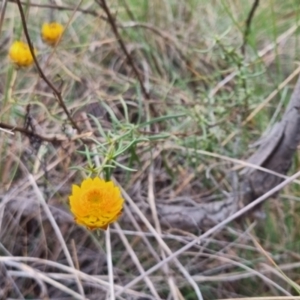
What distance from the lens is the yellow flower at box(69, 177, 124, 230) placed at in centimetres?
65

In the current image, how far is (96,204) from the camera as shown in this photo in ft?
2.14

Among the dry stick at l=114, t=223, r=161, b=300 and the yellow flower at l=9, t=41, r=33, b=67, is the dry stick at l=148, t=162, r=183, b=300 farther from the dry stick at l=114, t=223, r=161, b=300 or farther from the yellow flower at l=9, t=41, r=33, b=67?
the yellow flower at l=9, t=41, r=33, b=67

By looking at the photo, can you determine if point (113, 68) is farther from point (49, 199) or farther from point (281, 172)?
point (281, 172)

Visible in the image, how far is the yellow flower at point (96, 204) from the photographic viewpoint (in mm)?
649

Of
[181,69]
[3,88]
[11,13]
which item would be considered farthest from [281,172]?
[11,13]

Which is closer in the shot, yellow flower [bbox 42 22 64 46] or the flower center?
the flower center

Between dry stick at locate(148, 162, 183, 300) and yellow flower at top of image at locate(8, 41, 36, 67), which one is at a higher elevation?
yellow flower at top of image at locate(8, 41, 36, 67)

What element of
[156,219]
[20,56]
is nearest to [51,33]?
[20,56]

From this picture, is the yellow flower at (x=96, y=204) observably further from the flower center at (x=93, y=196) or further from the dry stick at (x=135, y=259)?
the dry stick at (x=135, y=259)

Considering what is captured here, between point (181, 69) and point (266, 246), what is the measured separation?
489 millimetres

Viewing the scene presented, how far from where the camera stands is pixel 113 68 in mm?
1291

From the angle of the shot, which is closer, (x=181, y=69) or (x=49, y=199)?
(x=49, y=199)

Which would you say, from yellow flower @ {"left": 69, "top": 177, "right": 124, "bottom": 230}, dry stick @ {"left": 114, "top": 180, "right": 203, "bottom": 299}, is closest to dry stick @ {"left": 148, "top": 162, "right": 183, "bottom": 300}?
dry stick @ {"left": 114, "top": 180, "right": 203, "bottom": 299}

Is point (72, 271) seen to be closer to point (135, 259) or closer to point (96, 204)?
point (135, 259)
